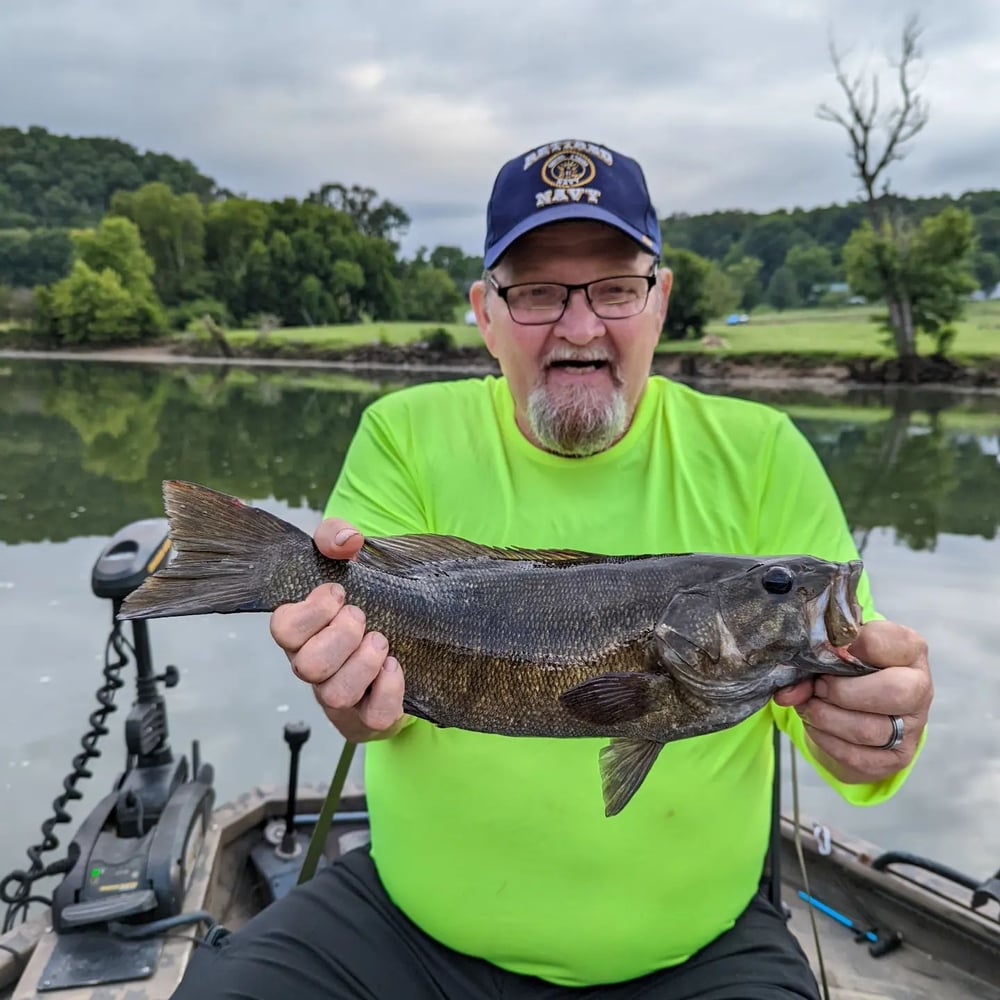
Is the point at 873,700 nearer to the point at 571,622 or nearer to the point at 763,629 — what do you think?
the point at 763,629

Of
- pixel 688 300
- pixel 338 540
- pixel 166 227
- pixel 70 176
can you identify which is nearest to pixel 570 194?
pixel 338 540

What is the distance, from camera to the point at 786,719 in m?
2.44

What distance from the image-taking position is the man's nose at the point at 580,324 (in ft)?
8.76

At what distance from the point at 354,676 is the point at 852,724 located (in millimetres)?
1124

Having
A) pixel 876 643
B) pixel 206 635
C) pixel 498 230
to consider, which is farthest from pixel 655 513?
pixel 206 635

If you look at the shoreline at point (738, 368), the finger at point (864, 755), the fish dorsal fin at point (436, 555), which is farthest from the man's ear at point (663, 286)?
the shoreline at point (738, 368)

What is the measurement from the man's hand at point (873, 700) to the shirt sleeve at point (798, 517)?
0.38m

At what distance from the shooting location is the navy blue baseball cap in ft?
8.92

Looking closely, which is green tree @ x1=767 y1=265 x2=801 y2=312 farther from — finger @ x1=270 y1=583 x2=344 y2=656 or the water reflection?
finger @ x1=270 y1=583 x2=344 y2=656

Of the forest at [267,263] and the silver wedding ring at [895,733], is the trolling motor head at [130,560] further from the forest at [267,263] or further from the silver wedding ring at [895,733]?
the forest at [267,263]

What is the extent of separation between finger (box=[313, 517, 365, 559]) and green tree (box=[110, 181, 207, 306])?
8289 centimetres

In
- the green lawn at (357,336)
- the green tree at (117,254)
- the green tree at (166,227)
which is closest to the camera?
the green lawn at (357,336)

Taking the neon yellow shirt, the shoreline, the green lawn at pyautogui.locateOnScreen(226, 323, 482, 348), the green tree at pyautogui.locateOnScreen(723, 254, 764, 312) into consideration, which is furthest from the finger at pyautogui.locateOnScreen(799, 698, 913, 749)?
the green tree at pyautogui.locateOnScreen(723, 254, 764, 312)

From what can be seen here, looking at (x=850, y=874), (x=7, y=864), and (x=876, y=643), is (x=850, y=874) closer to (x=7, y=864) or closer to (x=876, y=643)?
(x=876, y=643)
